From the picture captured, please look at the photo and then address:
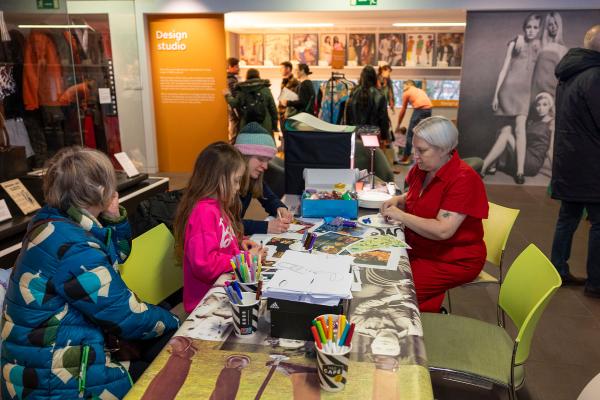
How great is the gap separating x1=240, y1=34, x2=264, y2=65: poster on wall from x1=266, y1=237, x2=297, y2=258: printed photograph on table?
24.5ft

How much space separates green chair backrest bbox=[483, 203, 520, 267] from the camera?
2590mm

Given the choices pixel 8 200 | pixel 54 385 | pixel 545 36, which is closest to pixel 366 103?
pixel 545 36

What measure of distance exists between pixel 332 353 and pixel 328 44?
27.1ft

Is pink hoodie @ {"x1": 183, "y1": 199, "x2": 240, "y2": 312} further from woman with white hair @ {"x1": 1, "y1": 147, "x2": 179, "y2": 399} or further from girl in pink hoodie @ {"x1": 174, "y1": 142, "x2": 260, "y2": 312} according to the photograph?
woman with white hair @ {"x1": 1, "y1": 147, "x2": 179, "y2": 399}

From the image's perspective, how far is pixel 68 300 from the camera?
1.35 metres

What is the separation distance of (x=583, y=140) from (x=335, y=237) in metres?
2.22

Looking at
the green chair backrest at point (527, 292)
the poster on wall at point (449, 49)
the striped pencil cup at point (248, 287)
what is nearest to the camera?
the striped pencil cup at point (248, 287)

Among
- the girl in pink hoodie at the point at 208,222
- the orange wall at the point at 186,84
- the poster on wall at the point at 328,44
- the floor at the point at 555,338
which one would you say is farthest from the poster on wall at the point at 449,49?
the girl in pink hoodie at the point at 208,222

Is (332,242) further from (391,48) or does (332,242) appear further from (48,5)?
(391,48)

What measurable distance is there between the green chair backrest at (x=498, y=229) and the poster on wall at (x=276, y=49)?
6914 mm

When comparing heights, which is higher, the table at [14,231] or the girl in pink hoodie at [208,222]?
the girl in pink hoodie at [208,222]

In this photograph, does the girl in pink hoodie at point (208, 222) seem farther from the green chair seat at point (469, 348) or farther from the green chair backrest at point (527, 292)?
the green chair backrest at point (527, 292)

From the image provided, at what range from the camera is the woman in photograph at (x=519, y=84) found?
6.19 m

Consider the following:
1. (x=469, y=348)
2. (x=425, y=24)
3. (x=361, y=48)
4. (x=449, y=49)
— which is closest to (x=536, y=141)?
(x=449, y=49)
